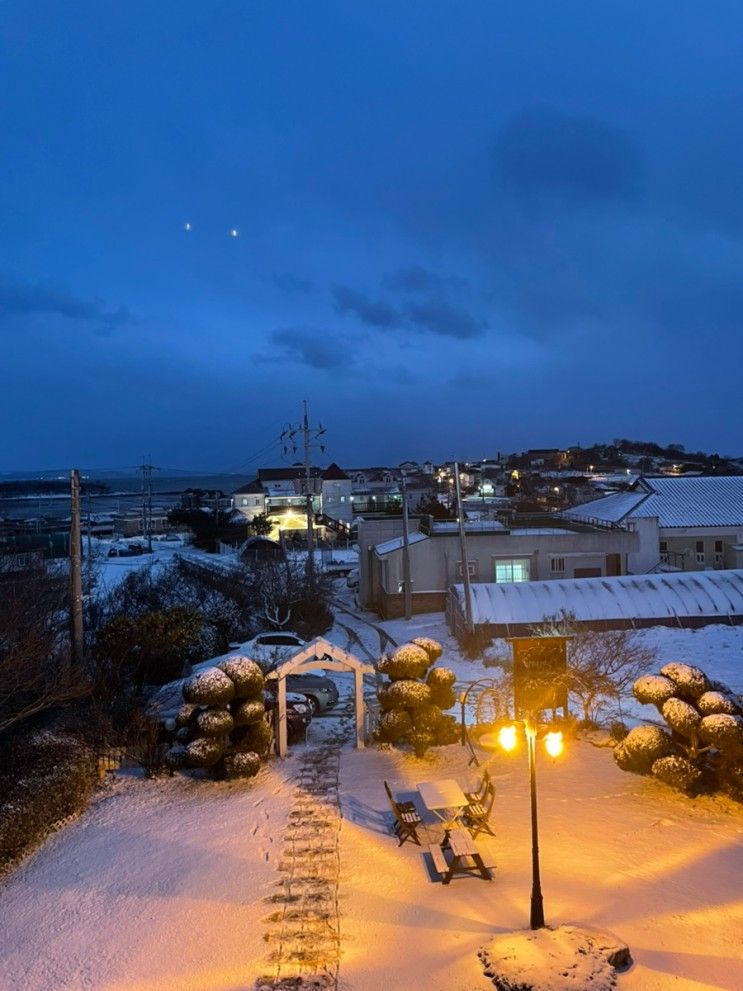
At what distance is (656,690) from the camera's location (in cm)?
1147

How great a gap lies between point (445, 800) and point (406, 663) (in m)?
3.69

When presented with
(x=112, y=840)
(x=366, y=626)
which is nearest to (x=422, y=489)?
(x=366, y=626)

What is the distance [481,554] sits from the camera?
95.6 feet

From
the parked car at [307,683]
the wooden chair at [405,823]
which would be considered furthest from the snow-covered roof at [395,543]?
the wooden chair at [405,823]

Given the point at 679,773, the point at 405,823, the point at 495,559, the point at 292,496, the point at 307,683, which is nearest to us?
the point at 405,823

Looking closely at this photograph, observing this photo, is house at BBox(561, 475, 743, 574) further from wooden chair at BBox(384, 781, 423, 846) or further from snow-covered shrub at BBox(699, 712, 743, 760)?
wooden chair at BBox(384, 781, 423, 846)

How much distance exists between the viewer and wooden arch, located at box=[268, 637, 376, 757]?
13127 mm

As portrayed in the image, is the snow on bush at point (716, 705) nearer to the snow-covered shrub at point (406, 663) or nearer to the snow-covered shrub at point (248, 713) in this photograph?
the snow-covered shrub at point (406, 663)

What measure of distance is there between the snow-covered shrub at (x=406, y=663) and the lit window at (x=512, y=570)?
16360 millimetres

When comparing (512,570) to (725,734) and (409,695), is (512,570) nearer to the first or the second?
(409,695)

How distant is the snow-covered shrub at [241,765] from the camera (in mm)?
11820

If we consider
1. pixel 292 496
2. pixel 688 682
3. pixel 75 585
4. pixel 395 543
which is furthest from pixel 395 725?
pixel 292 496

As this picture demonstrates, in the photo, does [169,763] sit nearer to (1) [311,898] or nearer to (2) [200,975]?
(1) [311,898]

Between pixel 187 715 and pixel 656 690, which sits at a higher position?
pixel 656 690
